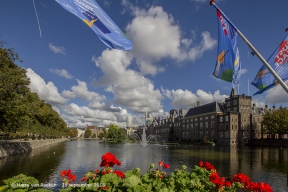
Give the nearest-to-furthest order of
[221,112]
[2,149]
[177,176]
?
[177,176] → [2,149] → [221,112]

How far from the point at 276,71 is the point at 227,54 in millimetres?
2818

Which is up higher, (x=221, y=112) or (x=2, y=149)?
(x=221, y=112)

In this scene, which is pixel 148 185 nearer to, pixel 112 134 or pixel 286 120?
pixel 286 120

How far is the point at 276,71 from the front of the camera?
1147cm

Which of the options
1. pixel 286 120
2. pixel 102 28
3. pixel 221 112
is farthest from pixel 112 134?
pixel 102 28

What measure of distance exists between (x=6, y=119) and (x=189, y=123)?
354 ft

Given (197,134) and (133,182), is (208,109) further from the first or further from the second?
(133,182)

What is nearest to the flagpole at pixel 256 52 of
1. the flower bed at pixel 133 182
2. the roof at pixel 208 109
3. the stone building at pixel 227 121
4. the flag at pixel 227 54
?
the flag at pixel 227 54

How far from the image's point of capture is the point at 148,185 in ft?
19.4

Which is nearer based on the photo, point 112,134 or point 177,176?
point 177,176

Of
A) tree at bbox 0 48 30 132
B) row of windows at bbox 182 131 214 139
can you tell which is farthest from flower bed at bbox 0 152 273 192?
row of windows at bbox 182 131 214 139

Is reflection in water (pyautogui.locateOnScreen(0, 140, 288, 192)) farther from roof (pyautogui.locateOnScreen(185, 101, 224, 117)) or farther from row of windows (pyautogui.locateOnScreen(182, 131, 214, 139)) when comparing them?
row of windows (pyautogui.locateOnScreen(182, 131, 214, 139))

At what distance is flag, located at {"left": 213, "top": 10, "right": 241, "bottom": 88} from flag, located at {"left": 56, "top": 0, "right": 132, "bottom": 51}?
15.2ft

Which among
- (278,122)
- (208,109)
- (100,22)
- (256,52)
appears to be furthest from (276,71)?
(208,109)
